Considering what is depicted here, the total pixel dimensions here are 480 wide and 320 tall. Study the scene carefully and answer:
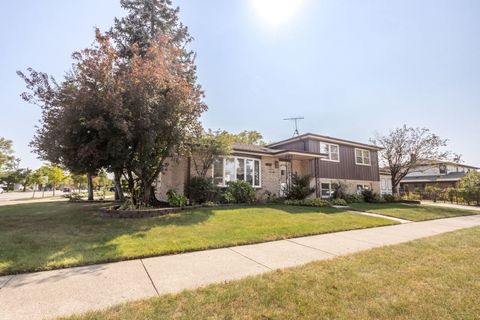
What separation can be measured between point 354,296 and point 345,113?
56.2 ft

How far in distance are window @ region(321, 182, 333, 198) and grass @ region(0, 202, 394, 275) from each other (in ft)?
27.7

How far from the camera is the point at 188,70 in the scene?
17109 mm

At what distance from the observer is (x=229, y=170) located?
46.5ft

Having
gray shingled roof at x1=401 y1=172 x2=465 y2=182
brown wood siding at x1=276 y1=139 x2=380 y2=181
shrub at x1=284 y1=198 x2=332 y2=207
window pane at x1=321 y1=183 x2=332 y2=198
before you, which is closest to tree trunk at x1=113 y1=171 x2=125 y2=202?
shrub at x1=284 y1=198 x2=332 y2=207

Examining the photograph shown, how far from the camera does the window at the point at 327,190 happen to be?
58.6 ft

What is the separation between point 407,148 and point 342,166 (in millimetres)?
7527

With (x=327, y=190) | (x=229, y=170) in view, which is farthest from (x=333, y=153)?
(x=229, y=170)

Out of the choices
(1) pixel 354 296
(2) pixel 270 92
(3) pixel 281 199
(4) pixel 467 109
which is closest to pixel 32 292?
(1) pixel 354 296

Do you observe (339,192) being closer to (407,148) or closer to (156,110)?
(407,148)

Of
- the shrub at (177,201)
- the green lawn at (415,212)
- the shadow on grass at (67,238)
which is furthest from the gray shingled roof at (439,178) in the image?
the shadow on grass at (67,238)

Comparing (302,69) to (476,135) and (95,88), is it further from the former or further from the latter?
(476,135)

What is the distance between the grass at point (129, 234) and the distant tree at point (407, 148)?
1548 centimetres

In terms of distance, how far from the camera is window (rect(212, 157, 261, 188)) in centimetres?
1381

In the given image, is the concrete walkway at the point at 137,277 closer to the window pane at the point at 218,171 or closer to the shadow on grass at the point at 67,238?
the shadow on grass at the point at 67,238
